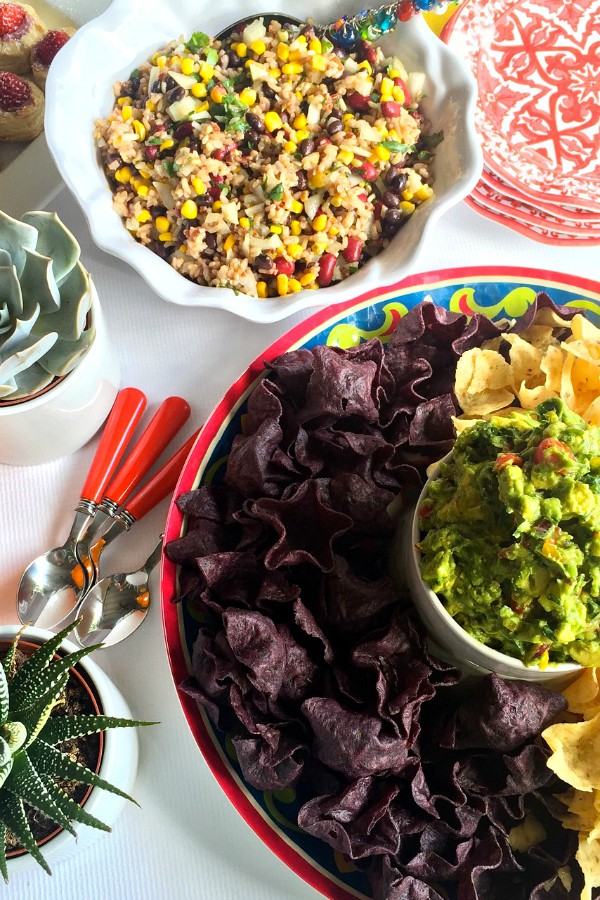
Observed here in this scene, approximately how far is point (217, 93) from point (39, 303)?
0.53 meters

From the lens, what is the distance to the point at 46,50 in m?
1.44

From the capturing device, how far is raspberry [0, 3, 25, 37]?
142 centimetres

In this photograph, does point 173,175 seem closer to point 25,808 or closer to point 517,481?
point 517,481

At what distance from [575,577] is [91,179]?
1032 millimetres

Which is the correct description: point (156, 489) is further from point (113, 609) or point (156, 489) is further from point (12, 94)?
point (12, 94)

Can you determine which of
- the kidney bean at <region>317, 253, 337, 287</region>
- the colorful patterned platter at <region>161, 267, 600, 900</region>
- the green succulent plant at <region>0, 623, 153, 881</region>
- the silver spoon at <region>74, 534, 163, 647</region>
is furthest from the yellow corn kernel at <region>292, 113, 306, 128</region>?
the green succulent plant at <region>0, 623, 153, 881</region>

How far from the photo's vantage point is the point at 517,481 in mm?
749

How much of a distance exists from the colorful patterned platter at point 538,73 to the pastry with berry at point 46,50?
0.76 m

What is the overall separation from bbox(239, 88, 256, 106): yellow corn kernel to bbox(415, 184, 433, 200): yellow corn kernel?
334 millimetres

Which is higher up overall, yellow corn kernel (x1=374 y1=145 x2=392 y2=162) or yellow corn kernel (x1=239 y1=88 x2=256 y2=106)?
yellow corn kernel (x1=239 y1=88 x2=256 y2=106)

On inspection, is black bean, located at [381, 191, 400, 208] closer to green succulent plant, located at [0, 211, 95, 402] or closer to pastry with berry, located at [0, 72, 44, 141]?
green succulent plant, located at [0, 211, 95, 402]

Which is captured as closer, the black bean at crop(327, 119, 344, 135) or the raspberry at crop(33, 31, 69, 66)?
the black bean at crop(327, 119, 344, 135)

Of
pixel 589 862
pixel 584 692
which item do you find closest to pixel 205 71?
pixel 584 692

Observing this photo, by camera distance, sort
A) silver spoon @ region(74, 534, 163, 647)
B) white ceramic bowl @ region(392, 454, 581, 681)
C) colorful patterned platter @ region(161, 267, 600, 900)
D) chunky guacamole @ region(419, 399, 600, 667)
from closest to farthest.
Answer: chunky guacamole @ region(419, 399, 600, 667)
white ceramic bowl @ region(392, 454, 581, 681)
colorful patterned platter @ region(161, 267, 600, 900)
silver spoon @ region(74, 534, 163, 647)
